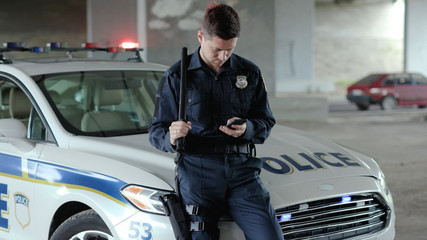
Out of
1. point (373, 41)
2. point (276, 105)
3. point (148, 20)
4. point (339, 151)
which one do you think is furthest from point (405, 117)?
point (373, 41)

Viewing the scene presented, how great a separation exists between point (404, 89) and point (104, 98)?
17.2 metres

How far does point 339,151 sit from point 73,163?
1.64m

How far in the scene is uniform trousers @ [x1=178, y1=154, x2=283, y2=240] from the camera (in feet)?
8.86

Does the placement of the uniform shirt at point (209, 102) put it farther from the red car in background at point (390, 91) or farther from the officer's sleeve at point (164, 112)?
the red car in background at point (390, 91)

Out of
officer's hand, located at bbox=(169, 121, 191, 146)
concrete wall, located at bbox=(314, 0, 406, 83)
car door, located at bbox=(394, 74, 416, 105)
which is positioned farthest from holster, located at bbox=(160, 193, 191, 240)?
concrete wall, located at bbox=(314, 0, 406, 83)

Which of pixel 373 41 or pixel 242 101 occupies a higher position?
pixel 373 41

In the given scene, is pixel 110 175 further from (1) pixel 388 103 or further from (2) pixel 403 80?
(2) pixel 403 80

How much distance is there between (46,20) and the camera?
84.8ft

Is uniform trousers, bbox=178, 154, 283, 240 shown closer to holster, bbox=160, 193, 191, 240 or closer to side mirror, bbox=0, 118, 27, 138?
holster, bbox=160, 193, 191, 240

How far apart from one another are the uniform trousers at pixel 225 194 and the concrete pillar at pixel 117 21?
1190cm

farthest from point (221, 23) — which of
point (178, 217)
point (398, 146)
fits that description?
point (398, 146)

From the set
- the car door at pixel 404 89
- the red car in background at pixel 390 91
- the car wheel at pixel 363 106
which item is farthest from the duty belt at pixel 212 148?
the car door at pixel 404 89

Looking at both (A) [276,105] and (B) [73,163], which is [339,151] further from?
(A) [276,105]

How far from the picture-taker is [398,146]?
10945 mm
